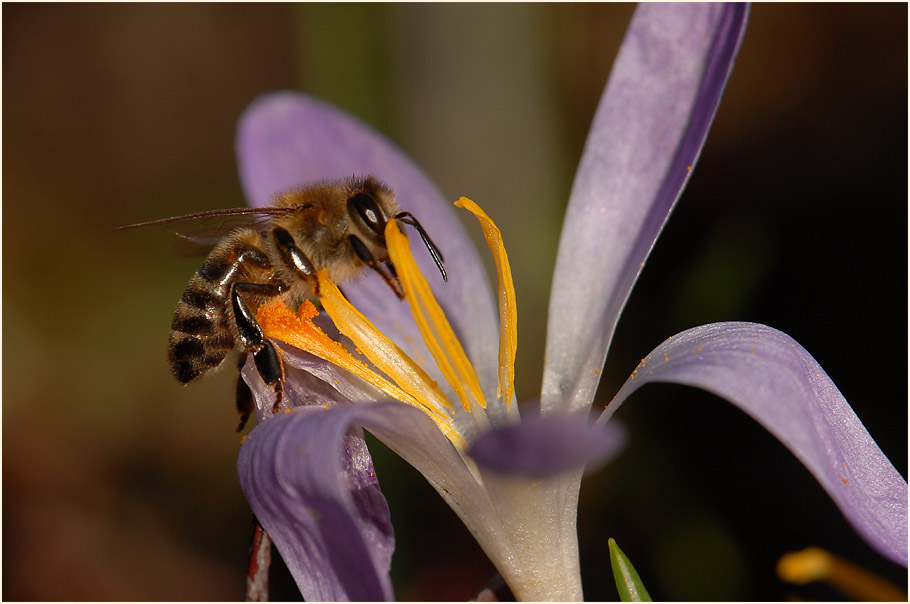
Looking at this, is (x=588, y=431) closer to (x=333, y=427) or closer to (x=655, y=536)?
(x=333, y=427)

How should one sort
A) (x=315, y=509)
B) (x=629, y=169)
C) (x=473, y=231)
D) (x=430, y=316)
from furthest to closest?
1. (x=473, y=231)
2. (x=629, y=169)
3. (x=430, y=316)
4. (x=315, y=509)

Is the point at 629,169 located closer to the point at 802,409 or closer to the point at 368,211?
the point at 368,211

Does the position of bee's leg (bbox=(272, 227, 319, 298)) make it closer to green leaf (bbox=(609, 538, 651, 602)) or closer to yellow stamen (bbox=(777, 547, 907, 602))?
green leaf (bbox=(609, 538, 651, 602))

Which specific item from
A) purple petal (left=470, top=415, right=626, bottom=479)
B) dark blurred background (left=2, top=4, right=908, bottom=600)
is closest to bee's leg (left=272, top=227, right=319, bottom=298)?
purple petal (left=470, top=415, right=626, bottom=479)

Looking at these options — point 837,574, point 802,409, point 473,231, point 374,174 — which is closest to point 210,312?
point 374,174

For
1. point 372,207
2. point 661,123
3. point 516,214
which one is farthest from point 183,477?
point 661,123
